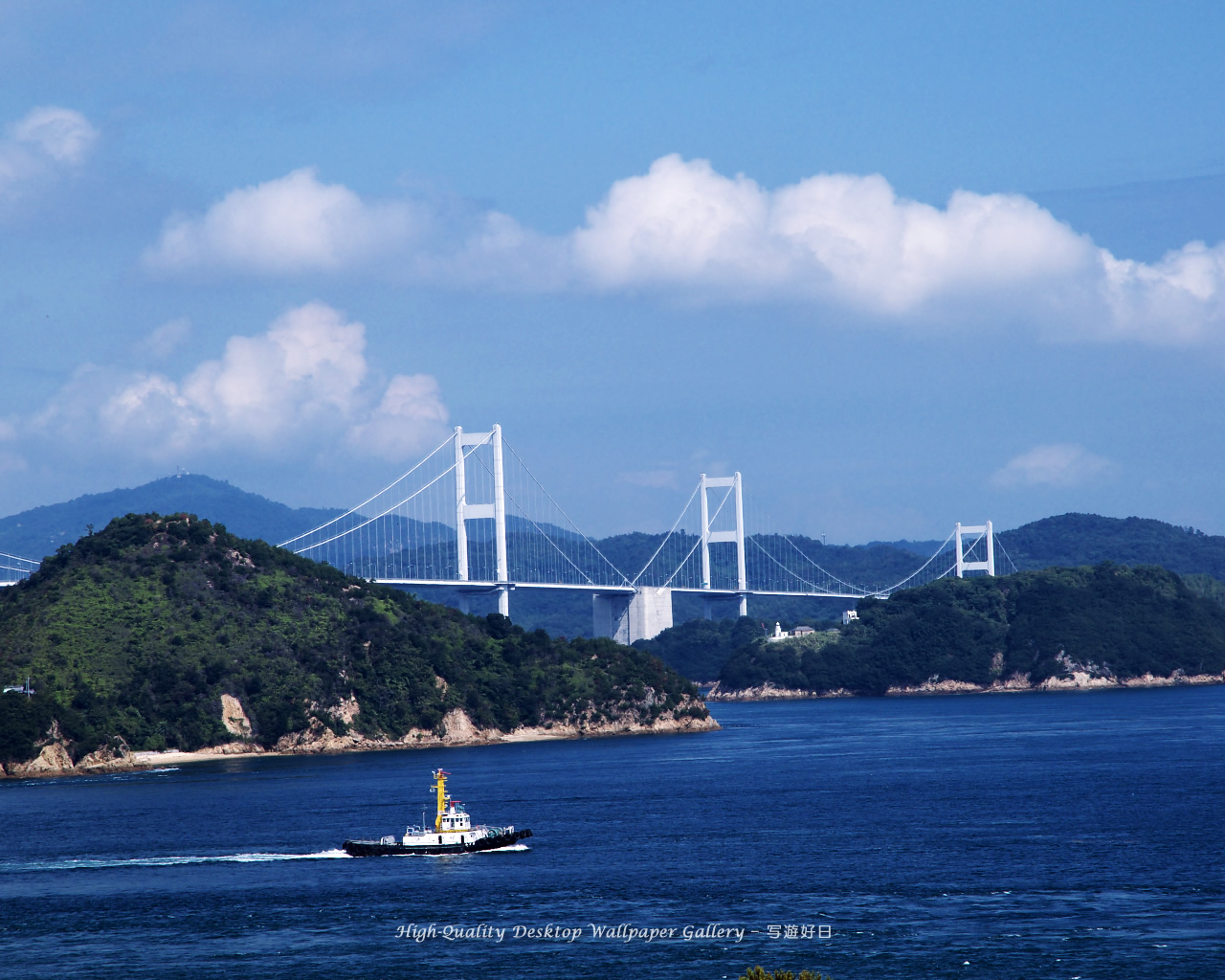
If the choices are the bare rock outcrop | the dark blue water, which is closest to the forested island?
the bare rock outcrop

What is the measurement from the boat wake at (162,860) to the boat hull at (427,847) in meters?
0.39

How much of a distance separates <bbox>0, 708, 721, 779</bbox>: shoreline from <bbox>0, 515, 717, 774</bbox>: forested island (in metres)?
0.09

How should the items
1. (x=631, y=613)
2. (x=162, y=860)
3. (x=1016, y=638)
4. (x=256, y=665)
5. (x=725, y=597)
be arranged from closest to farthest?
(x=162, y=860)
(x=256, y=665)
(x=631, y=613)
(x=1016, y=638)
(x=725, y=597)

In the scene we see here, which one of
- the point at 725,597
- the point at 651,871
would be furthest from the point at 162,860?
the point at 725,597

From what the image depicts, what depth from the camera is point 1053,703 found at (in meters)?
113

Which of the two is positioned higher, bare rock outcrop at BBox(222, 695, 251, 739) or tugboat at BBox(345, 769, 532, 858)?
bare rock outcrop at BBox(222, 695, 251, 739)

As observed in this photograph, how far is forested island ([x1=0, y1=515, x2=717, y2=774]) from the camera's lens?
229 ft

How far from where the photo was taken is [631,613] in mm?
133000

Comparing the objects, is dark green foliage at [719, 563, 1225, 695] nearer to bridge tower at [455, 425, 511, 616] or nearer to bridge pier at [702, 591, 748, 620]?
bridge pier at [702, 591, 748, 620]

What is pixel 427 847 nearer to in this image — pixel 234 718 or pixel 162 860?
pixel 162 860

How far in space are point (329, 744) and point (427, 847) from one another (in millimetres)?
36785

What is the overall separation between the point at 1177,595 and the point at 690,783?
10308 centimetres

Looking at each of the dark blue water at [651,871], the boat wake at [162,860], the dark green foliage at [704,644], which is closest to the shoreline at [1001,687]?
the dark green foliage at [704,644]

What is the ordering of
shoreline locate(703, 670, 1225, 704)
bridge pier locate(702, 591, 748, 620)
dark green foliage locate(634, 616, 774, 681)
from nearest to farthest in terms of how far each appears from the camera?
shoreline locate(703, 670, 1225, 704) < bridge pier locate(702, 591, 748, 620) < dark green foliage locate(634, 616, 774, 681)
